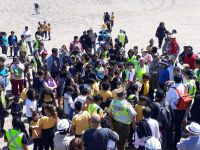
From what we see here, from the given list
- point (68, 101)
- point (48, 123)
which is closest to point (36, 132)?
point (48, 123)

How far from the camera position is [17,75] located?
14477 millimetres

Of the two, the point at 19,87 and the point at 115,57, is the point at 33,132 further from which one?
the point at 115,57

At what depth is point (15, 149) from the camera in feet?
28.3

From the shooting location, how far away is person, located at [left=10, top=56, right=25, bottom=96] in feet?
47.3

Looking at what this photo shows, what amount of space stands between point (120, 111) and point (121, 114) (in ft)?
Answer: 0.24

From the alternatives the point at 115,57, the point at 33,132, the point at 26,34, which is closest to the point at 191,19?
the point at 26,34

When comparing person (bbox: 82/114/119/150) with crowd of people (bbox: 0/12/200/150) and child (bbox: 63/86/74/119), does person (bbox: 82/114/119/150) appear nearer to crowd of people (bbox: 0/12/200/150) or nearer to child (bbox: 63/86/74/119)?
crowd of people (bbox: 0/12/200/150)

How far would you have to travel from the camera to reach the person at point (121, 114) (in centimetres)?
925

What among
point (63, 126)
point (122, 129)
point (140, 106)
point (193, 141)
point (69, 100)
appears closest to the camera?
point (193, 141)

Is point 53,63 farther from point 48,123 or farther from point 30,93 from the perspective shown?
point 48,123

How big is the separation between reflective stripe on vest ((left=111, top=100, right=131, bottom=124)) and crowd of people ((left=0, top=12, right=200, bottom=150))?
2cm

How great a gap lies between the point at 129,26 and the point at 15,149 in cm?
2470

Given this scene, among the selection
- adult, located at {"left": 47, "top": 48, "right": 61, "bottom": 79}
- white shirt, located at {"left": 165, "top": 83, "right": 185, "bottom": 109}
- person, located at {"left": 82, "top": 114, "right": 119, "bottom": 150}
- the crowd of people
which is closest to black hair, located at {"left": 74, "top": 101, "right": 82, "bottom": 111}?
the crowd of people

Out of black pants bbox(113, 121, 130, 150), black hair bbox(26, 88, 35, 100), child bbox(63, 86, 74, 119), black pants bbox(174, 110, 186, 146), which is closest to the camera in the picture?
black pants bbox(113, 121, 130, 150)
